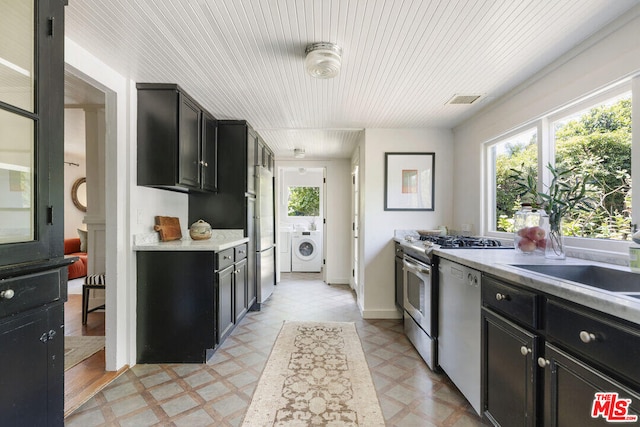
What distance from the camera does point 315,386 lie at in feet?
6.35

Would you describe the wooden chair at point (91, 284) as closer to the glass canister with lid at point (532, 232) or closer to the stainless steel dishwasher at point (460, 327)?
the stainless steel dishwasher at point (460, 327)

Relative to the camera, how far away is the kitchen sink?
1353 mm

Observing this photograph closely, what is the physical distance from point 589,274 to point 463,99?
174 centimetres

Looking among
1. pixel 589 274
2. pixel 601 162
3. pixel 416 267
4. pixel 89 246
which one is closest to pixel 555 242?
pixel 589 274

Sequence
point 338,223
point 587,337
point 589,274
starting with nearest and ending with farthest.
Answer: point 587,337
point 589,274
point 338,223

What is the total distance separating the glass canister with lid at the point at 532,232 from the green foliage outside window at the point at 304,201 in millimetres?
5032

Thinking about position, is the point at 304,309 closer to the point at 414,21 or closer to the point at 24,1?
the point at 414,21

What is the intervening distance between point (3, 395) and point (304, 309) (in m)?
Result: 2.81

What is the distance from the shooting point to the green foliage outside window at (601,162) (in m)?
1.58

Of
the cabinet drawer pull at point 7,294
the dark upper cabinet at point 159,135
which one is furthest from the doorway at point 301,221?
the cabinet drawer pull at point 7,294

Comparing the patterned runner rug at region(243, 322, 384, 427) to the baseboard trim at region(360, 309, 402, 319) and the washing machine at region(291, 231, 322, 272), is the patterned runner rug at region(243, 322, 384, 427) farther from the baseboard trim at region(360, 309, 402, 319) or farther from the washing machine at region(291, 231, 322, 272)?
the washing machine at region(291, 231, 322, 272)

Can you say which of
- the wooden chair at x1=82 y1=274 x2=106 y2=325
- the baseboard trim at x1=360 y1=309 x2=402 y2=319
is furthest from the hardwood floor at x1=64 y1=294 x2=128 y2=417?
the baseboard trim at x1=360 y1=309 x2=402 y2=319

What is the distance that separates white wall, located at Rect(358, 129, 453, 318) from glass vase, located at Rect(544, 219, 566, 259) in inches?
66.1

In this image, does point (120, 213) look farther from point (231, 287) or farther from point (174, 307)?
point (231, 287)
